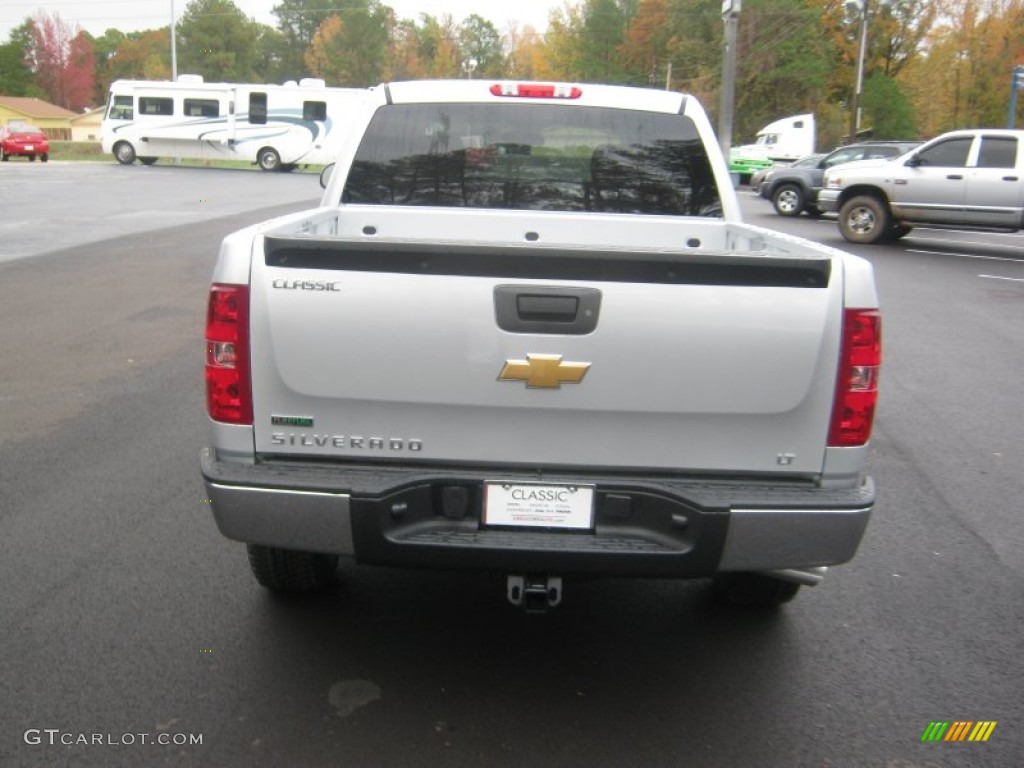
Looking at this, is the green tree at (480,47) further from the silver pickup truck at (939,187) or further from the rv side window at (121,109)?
the silver pickup truck at (939,187)

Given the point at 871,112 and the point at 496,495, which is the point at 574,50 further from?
the point at 496,495

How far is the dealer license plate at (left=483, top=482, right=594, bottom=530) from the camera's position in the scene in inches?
122

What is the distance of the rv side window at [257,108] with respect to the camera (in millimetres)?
40631

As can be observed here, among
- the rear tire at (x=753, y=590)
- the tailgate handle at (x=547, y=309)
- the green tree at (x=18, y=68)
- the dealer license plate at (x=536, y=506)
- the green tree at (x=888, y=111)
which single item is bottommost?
the rear tire at (x=753, y=590)

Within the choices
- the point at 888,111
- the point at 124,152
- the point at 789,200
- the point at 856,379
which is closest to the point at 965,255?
the point at 789,200

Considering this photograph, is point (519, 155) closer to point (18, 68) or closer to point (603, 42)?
point (603, 42)

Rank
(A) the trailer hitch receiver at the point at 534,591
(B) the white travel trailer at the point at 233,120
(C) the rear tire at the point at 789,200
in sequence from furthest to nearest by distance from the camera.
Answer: (B) the white travel trailer at the point at 233,120 → (C) the rear tire at the point at 789,200 → (A) the trailer hitch receiver at the point at 534,591

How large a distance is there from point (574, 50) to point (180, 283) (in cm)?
7067

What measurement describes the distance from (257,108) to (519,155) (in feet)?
127

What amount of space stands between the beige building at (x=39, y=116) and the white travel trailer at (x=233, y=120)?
53.5 metres

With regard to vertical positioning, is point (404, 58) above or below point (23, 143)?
above

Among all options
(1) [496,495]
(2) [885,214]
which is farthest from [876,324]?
(2) [885,214]

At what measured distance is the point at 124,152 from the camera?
141ft

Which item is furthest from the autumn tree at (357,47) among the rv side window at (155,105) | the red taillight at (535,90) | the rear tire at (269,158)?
the red taillight at (535,90)
